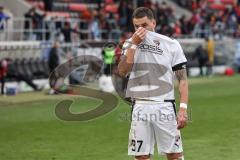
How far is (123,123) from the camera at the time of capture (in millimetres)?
15609

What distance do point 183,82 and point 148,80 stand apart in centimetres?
40

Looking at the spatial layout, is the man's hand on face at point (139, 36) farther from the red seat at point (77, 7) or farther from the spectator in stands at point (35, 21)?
the red seat at point (77, 7)

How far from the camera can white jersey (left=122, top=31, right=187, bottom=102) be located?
23.7 feet

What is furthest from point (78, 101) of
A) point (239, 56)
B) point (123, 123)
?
point (239, 56)

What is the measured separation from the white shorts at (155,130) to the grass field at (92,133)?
11.5ft

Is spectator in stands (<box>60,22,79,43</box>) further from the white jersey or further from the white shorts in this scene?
the white shorts

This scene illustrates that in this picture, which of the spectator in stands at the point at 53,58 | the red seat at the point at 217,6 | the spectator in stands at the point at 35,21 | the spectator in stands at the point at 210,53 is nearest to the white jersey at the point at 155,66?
the spectator in stands at the point at 53,58

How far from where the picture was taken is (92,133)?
549 inches

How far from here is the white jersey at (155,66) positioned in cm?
723

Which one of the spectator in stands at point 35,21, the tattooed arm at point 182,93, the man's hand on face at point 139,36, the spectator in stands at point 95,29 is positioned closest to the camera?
the man's hand on face at point 139,36

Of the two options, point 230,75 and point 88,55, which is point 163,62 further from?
point 230,75

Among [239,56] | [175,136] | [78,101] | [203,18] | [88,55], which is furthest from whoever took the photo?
[203,18]

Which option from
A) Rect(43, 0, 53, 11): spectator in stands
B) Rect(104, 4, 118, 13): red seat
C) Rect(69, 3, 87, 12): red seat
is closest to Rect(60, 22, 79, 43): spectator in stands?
Rect(43, 0, 53, 11): spectator in stands

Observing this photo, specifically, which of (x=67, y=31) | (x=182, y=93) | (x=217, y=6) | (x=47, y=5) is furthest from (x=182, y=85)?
(x=217, y=6)
